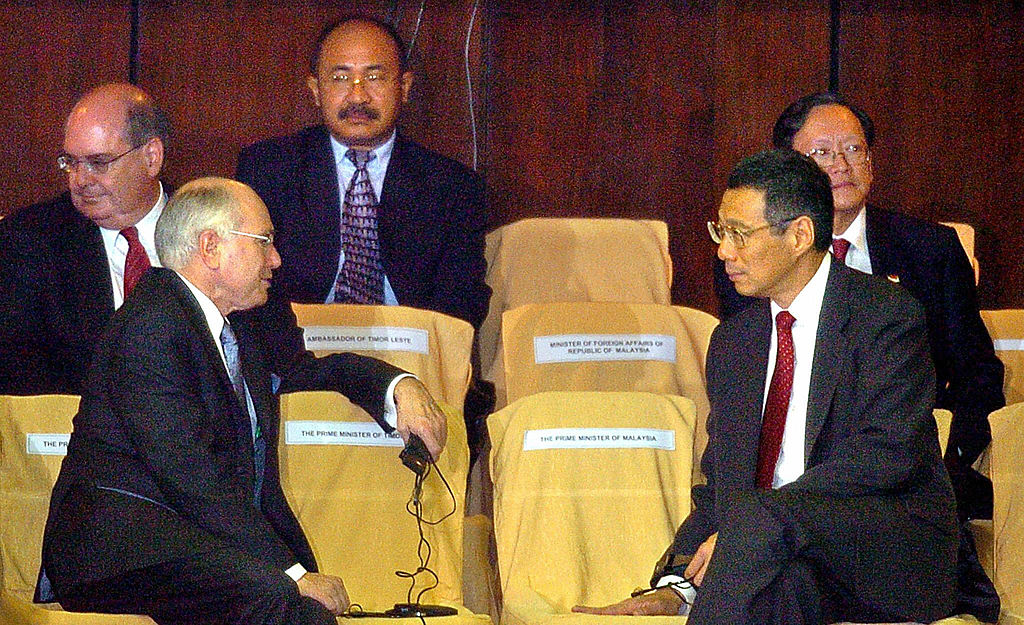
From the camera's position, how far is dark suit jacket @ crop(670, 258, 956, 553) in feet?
9.42

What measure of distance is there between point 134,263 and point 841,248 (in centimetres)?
192

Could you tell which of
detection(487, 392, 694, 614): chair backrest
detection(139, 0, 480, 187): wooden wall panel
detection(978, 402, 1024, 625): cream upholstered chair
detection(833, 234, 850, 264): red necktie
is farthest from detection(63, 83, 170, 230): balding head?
detection(978, 402, 1024, 625): cream upholstered chair

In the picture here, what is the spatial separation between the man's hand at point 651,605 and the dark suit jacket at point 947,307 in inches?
46.0

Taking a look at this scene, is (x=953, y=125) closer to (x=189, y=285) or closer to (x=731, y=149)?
(x=731, y=149)

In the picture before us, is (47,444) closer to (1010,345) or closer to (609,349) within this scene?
(609,349)

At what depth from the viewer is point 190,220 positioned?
3.05 meters

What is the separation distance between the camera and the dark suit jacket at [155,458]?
278 cm

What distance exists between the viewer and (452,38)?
196 inches

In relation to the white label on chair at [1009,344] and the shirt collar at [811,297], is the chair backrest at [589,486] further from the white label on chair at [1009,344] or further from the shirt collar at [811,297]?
the white label on chair at [1009,344]

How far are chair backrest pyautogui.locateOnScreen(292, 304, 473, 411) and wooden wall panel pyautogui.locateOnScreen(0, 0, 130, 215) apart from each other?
5.05 feet

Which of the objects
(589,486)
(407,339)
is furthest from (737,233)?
(407,339)

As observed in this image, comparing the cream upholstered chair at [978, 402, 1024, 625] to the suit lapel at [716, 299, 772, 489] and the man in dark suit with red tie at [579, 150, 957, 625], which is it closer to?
the man in dark suit with red tie at [579, 150, 957, 625]

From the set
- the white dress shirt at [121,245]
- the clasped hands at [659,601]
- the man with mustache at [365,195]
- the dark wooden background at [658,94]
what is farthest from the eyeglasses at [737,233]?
the dark wooden background at [658,94]

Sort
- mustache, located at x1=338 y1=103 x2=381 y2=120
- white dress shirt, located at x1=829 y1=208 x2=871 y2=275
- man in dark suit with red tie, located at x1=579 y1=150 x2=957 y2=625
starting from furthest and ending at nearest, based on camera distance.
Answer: mustache, located at x1=338 y1=103 x2=381 y2=120 → white dress shirt, located at x1=829 y1=208 x2=871 y2=275 → man in dark suit with red tie, located at x1=579 y1=150 x2=957 y2=625
